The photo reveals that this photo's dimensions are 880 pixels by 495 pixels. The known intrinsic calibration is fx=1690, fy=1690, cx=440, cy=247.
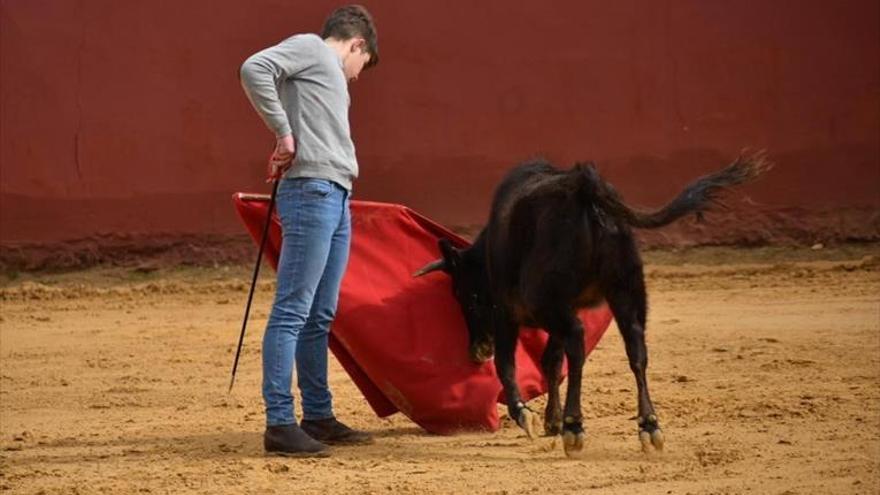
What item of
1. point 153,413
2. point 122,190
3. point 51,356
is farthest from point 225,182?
point 153,413

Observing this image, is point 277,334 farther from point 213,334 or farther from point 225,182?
point 225,182

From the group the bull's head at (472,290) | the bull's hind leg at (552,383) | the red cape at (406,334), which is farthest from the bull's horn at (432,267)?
the bull's hind leg at (552,383)

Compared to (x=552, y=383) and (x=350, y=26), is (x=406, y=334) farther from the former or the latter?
(x=350, y=26)

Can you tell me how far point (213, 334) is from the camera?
962 cm

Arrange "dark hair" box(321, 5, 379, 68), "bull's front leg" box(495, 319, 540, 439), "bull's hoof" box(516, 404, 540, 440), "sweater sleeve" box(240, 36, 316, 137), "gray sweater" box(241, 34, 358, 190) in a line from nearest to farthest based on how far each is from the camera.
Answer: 1. "sweater sleeve" box(240, 36, 316, 137)
2. "gray sweater" box(241, 34, 358, 190)
3. "dark hair" box(321, 5, 379, 68)
4. "bull's hoof" box(516, 404, 540, 440)
5. "bull's front leg" box(495, 319, 540, 439)

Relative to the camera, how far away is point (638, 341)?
6145 mm

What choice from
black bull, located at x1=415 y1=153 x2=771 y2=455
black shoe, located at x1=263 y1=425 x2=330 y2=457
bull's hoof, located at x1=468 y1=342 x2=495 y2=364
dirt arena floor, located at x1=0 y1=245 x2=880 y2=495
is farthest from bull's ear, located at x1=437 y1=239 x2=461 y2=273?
black shoe, located at x1=263 y1=425 x2=330 y2=457

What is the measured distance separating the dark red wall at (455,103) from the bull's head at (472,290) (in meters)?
4.48

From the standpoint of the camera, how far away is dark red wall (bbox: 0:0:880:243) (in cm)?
1141

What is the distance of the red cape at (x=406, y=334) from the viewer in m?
6.76

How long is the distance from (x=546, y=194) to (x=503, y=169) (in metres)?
5.23

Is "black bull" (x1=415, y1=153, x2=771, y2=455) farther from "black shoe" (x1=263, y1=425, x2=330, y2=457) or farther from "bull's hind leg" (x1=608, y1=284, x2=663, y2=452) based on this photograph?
"black shoe" (x1=263, y1=425, x2=330, y2=457)

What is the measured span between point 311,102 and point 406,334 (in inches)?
47.8

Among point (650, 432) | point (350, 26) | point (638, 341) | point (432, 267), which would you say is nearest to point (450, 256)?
point (432, 267)
